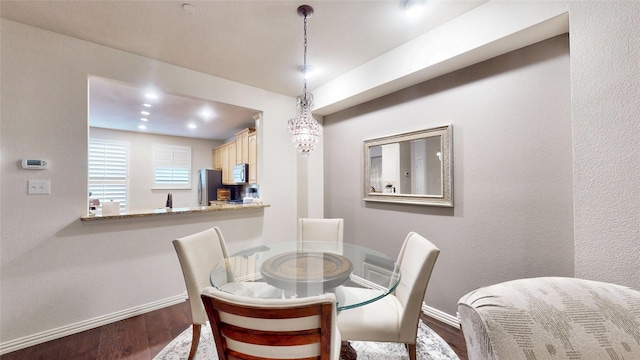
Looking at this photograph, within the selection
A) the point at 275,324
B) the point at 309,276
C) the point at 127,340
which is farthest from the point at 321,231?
the point at 127,340

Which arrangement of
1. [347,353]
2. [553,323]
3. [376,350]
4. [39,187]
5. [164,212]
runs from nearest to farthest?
[553,323], [347,353], [376,350], [39,187], [164,212]

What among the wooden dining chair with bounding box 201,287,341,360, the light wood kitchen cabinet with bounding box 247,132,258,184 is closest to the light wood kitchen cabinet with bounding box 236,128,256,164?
the light wood kitchen cabinet with bounding box 247,132,258,184

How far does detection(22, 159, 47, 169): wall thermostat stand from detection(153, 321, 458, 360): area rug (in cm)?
177

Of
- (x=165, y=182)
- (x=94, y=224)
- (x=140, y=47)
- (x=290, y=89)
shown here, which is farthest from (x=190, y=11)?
(x=165, y=182)

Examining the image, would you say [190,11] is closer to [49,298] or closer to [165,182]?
[49,298]

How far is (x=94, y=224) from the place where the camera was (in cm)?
218

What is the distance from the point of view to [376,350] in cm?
182

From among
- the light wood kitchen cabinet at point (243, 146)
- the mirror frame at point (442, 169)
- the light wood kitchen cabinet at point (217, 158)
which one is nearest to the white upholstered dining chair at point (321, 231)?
the mirror frame at point (442, 169)

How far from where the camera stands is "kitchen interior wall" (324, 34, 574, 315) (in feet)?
5.36

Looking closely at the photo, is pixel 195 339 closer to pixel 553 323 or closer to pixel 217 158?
pixel 553 323

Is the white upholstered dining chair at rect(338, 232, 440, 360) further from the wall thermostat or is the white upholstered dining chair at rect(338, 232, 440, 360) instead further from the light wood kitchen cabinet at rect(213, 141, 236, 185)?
the light wood kitchen cabinet at rect(213, 141, 236, 185)

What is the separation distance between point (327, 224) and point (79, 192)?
227cm

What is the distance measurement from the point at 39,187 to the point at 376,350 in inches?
117

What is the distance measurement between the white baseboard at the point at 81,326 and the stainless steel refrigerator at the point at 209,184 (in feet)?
9.00
